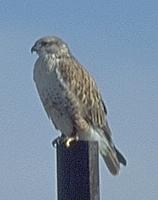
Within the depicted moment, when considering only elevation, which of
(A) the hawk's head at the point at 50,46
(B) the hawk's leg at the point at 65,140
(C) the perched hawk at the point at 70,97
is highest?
(A) the hawk's head at the point at 50,46

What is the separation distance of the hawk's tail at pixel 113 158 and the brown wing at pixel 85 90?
42cm

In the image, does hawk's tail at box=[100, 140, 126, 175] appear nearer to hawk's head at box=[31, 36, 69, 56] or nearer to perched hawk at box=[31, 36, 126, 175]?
perched hawk at box=[31, 36, 126, 175]

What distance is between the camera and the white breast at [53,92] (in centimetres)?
902

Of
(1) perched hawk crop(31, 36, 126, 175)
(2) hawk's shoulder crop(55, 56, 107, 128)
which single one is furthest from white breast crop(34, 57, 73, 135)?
(2) hawk's shoulder crop(55, 56, 107, 128)

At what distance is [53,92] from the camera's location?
909 centimetres

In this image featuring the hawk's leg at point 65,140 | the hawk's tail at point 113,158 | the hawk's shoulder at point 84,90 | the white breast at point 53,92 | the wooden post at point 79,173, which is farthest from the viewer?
the hawk's shoulder at point 84,90

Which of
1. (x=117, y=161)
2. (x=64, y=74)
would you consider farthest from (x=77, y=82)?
(x=117, y=161)

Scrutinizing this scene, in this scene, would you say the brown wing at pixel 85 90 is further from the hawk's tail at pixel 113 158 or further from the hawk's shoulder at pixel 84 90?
the hawk's tail at pixel 113 158

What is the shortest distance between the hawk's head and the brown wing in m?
0.13

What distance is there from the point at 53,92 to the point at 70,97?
295mm

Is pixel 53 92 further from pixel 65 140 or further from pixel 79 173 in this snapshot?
pixel 79 173

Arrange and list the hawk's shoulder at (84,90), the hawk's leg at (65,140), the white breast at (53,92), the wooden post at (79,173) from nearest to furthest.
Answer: the wooden post at (79,173), the hawk's leg at (65,140), the white breast at (53,92), the hawk's shoulder at (84,90)

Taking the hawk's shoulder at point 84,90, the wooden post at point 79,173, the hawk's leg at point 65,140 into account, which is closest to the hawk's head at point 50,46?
the hawk's shoulder at point 84,90

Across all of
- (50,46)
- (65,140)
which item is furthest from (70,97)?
(65,140)
